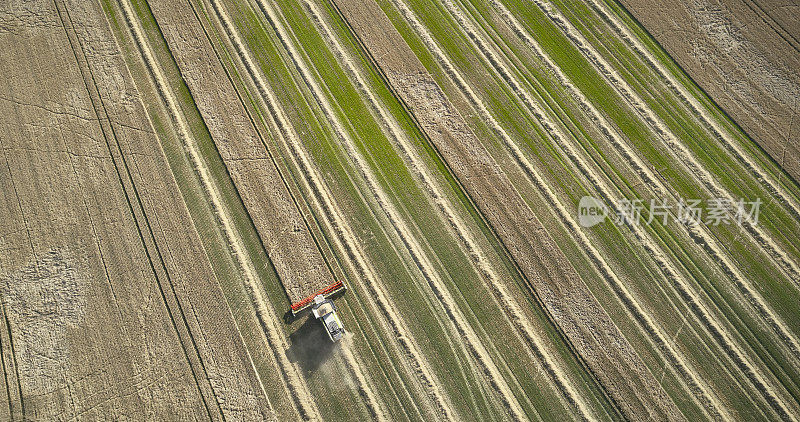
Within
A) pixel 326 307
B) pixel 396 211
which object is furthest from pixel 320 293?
pixel 396 211

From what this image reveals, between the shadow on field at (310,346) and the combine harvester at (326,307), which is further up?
the combine harvester at (326,307)

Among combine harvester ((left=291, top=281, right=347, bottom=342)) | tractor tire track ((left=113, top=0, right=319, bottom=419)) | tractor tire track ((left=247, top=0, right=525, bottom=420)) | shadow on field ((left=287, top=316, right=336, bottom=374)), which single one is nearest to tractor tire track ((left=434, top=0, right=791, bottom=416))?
tractor tire track ((left=247, top=0, right=525, bottom=420))

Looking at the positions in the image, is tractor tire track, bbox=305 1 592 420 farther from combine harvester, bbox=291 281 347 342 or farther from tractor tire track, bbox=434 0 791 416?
combine harvester, bbox=291 281 347 342

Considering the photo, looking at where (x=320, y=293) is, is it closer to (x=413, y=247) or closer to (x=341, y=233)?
(x=341, y=233)

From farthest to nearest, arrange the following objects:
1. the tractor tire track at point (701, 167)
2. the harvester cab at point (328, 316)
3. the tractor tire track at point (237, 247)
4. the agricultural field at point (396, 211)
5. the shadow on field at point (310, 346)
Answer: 1. the tractor tire track at point (701, 167)
2. the shadow on field at point (310, 346)
3. the agricultural field at point (396, 211)
4. the harvester cab at point (328, 316)
5. the tractor tire track at point (237, 247)

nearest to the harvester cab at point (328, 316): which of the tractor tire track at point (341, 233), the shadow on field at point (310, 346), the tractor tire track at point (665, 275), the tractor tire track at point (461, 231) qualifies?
the shadow on field at point (310, 346)

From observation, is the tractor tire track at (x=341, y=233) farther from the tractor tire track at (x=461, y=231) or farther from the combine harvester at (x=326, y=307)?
the tractor tire track at (x=461, y=231)

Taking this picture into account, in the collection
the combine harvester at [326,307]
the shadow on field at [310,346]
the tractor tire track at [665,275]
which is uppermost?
the tractor tire track at [665,275]
